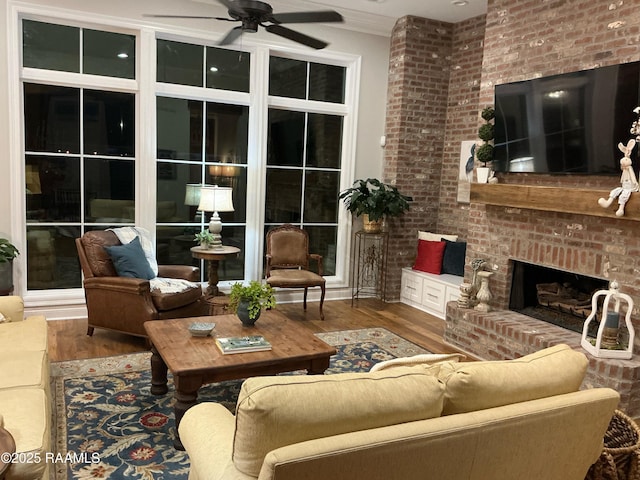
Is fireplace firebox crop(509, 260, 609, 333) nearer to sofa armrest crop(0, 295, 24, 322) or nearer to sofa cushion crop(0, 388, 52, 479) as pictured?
sofa cushion crop(0, 388, 52, 479)

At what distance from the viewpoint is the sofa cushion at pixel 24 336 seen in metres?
2.77

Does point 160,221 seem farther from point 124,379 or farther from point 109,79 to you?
point 124,379

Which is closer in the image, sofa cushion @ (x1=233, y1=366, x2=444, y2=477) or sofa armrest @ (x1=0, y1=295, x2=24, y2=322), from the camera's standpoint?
sofa cushion @ (x1=233, y1=366, x2=444, y2=477)

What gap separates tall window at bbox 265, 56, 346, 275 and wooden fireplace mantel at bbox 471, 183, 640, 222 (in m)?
2.04

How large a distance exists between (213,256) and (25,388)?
2.67m

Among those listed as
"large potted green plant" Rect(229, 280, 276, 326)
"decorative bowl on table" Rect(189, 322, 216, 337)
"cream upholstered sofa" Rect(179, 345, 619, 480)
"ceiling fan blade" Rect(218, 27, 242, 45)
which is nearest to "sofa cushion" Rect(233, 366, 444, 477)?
"cream upholstered sofa" Rect(179, 345, 619, 480)

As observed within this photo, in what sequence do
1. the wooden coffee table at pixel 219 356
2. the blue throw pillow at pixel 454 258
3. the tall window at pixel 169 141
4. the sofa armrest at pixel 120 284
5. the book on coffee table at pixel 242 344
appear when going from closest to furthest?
the wooden coffee table at pixel 219 356, the book on coffee table at pixel 242 344, the sofa armrest at pixel 120 284, the tall window at pixel 169 141, the blue throw pillow at pixel 454 258

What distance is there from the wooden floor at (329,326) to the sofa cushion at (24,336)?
35.7 inches

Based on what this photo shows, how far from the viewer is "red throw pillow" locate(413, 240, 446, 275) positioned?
588cm

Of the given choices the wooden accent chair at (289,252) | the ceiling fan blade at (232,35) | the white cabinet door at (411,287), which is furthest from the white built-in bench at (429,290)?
the ceiling fan blade at (232,35)

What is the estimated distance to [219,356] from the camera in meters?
2.84

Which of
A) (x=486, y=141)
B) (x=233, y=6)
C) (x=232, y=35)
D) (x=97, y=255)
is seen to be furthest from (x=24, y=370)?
(x=486, y=141)

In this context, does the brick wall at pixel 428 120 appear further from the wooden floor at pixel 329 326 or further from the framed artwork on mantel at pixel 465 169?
the wooden floor at pixel 329 326

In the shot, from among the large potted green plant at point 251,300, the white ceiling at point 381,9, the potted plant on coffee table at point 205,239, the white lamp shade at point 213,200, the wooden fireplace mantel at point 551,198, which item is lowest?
the large potted green plant at point 251,300
